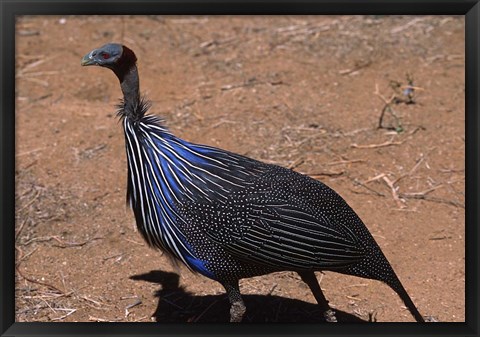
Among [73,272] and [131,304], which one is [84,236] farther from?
[131,304]

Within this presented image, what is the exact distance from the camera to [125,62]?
3.97 metres

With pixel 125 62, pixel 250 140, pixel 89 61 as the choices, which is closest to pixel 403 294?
pixel 125 62

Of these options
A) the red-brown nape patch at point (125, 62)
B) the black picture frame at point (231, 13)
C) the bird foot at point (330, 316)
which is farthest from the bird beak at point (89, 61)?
the bird foot at point (330, 316)

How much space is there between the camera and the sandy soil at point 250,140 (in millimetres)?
4684

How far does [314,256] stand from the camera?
3.82 metres

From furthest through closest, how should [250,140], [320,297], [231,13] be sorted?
1. [250,140]
2. [320,297]
3. [231,13]

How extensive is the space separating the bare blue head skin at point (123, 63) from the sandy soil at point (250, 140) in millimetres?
1147

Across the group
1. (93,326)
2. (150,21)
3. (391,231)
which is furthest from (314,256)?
(150,21)

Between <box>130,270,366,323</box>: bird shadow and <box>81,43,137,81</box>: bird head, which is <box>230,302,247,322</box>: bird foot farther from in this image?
<box>81,43,137,81</box>: bird head

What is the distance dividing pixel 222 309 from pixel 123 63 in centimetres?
151

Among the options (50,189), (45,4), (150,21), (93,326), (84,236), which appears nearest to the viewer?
(45,4)

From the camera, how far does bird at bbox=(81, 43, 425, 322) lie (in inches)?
150

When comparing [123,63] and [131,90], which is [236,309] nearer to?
[131,90]
